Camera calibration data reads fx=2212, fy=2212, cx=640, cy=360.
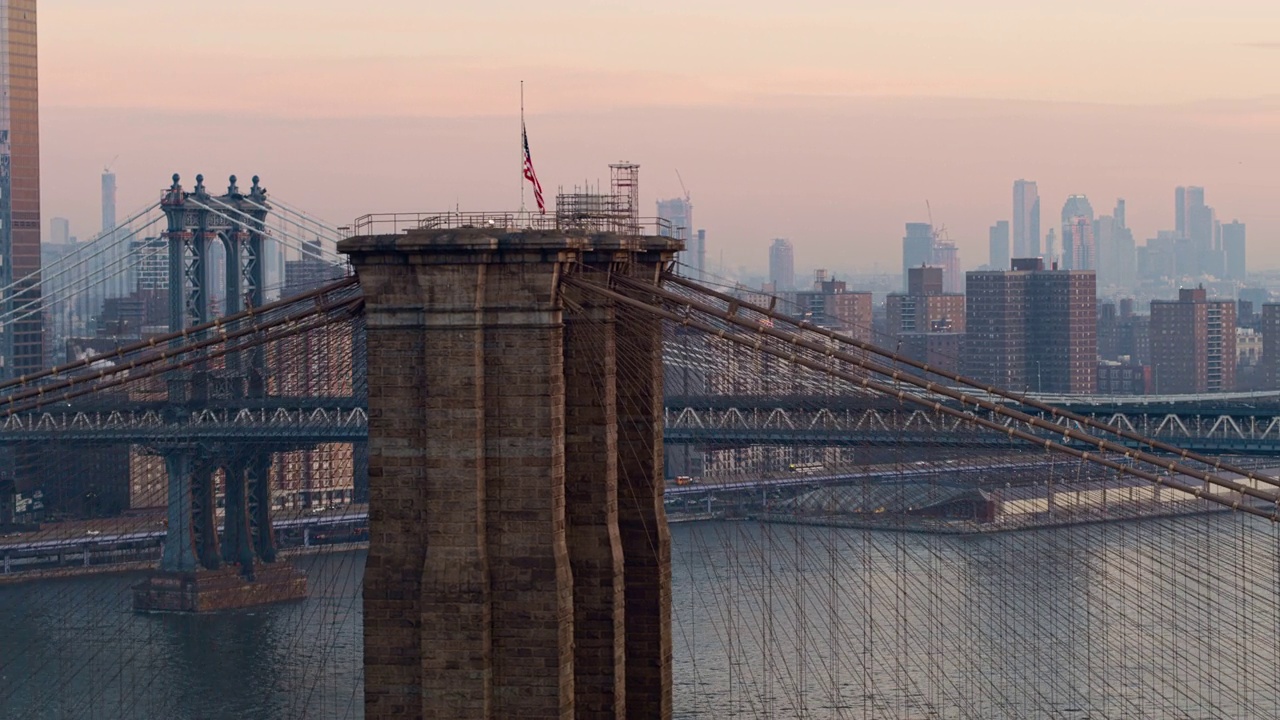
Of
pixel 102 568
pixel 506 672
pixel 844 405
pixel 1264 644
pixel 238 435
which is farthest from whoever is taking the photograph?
pixel 102 568

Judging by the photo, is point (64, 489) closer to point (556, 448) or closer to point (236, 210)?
point (236, 210)

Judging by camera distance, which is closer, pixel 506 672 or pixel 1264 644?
pixel 506 672

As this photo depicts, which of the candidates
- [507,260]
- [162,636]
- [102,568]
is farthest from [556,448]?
[102,568]

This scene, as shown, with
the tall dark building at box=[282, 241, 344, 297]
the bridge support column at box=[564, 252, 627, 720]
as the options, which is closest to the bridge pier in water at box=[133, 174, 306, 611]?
the tall dark building at box=[282, 241, 344, 297]

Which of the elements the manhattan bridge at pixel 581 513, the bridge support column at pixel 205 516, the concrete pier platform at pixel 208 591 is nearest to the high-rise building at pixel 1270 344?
the manhattan bridge at pixel 581 513

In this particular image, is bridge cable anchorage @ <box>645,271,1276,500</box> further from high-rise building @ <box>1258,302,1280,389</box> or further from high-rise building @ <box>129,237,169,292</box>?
high-rise building @ <box>1258,302,1280,389</box>

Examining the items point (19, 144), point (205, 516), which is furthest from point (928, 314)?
point (205, 516)

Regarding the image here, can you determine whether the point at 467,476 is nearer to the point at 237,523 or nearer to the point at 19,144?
the point at 237,523
